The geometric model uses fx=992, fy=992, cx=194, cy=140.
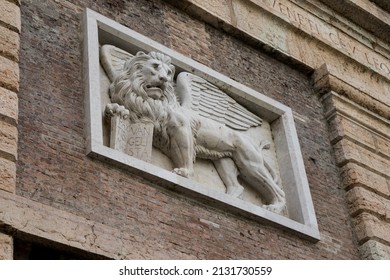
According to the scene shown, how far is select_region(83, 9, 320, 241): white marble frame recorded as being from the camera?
890cm

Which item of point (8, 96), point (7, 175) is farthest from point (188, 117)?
point (7, 175)

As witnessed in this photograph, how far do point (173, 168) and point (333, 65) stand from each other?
11.3 ft

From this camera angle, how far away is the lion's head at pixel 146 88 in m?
9.44

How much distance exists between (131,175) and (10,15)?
6.01 ft

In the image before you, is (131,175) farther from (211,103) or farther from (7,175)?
(211,103)

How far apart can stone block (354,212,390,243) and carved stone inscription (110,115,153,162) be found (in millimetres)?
2579

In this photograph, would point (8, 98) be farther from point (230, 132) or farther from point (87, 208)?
point (230, 132)

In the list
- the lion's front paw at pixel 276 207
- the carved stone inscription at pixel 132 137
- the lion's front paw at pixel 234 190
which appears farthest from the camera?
the lion's front paw at pixel 276 207

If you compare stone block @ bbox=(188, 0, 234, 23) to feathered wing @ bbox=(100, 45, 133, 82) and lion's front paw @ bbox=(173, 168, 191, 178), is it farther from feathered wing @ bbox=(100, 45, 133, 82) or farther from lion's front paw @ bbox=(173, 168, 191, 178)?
lion's front paw @ bbox=(173, 168, 191, 178)

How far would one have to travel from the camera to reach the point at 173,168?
9484 mm

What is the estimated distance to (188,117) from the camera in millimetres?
9773

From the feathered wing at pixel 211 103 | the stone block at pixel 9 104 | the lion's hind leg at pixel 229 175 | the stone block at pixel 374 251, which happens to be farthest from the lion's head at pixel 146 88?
the stone block at pixel 374 251

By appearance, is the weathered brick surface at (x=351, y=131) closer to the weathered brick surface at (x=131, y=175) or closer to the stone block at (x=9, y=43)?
the weathered brick surface at (x=131, y=175)

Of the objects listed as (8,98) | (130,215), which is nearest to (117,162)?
(130,215)
